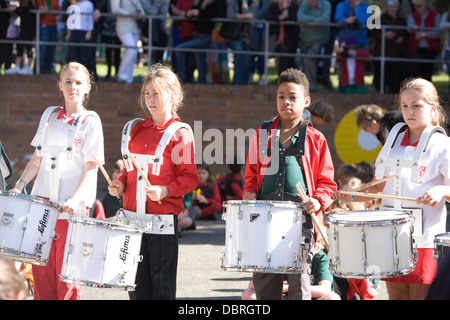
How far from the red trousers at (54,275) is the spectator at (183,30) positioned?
7.98 metres

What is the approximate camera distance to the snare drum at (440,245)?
4566 mm

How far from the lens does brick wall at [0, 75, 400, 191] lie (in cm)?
1286

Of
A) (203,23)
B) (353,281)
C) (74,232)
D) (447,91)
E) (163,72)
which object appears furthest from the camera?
(447,91)

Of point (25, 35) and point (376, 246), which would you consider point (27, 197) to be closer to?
point (376, 246)

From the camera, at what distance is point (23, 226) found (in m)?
5.05

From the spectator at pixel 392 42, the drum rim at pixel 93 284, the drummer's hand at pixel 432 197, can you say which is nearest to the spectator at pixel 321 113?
the drummer's hand at pixel 432 197

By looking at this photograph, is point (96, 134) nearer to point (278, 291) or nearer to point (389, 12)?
point (278, 291)

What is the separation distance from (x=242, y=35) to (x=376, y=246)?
28.9 feet

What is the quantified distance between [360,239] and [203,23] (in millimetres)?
8762

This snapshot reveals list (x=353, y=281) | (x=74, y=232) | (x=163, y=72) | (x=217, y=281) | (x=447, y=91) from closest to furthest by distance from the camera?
(x=74, y=232) → (x=163, y=72) → (x=353, y=281) → (x=217, y=281) → (x=447, y=91)

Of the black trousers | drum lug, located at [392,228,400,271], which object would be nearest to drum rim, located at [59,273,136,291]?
the black trousers

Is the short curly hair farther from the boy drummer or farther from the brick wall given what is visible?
the brick wall

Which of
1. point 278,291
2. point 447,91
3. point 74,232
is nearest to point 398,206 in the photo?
point 278,291

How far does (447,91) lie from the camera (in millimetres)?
14469
